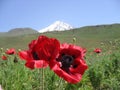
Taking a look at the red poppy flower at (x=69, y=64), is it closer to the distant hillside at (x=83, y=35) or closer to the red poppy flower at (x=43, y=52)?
the red poppy flower at (x=43, y=52)

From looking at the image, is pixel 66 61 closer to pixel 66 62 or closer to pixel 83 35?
pixel 66 62

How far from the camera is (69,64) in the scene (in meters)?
2.12

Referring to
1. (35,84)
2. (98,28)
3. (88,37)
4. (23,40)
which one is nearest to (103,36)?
(88,37)

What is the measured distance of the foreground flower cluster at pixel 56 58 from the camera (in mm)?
1995

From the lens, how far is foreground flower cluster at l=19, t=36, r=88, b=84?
6.55 feet

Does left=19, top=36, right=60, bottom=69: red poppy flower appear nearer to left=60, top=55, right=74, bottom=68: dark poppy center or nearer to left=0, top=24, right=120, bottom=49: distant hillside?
left=60, top=55, right=74, bottom=68: dark poppy center

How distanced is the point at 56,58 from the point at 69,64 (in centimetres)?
11

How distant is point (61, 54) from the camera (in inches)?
83.3

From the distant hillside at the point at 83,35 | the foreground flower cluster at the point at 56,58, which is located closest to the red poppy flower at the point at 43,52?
the foreground flower cluster at the point at 56,58

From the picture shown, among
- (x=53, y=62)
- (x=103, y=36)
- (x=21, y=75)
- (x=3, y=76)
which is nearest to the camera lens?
(x=53, y=62)

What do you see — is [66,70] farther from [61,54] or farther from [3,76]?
[3,76]

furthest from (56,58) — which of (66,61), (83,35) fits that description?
(83,35)

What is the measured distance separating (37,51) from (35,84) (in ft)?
12.0

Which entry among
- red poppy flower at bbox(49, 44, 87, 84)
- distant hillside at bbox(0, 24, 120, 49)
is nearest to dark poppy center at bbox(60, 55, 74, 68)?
red poppy flower at bbox(49, 44, 87, 84)
